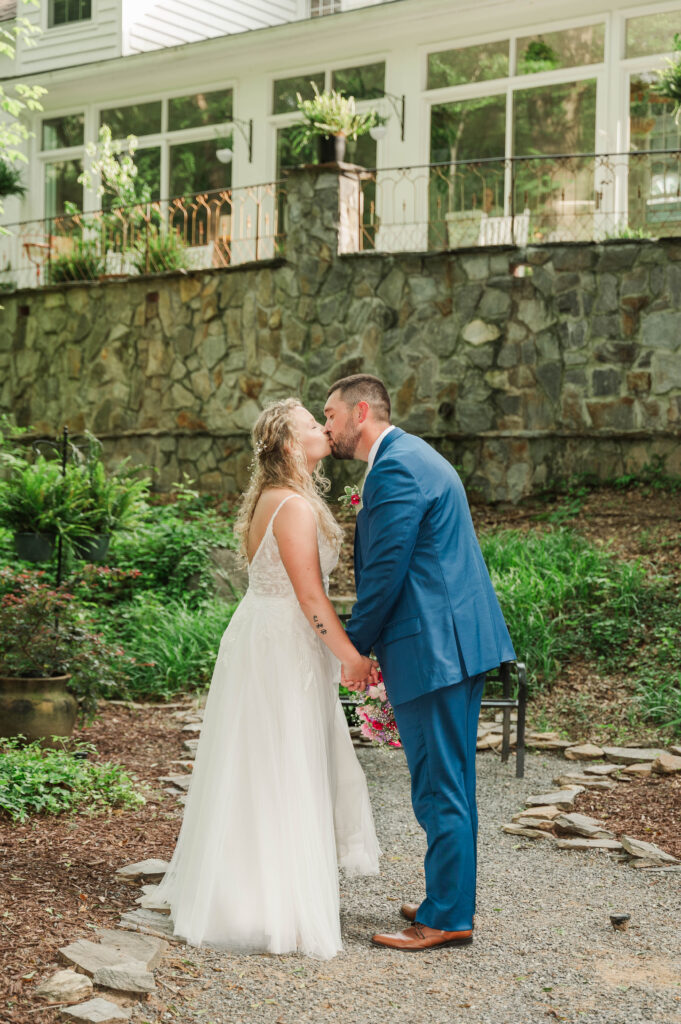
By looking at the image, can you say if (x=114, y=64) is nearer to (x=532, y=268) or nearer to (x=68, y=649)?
(x=532, y=268)

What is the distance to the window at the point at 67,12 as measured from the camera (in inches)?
715

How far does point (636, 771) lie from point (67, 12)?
654 inches

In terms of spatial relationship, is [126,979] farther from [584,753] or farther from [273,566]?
[584,753]

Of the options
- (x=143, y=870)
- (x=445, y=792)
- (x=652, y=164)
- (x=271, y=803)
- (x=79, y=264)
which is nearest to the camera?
(x=445, y=792)

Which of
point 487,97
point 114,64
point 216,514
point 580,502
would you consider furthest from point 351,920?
point 114,64

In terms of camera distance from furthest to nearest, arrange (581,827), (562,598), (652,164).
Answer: (652,164) → (562,598) → (581,827)

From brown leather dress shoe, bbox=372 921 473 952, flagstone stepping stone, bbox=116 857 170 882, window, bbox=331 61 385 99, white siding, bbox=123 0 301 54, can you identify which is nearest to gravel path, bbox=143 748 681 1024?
brown leather dress shoe, bbox=372 921 473 952

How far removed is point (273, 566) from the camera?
421 centimetres

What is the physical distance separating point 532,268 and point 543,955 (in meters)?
8.62

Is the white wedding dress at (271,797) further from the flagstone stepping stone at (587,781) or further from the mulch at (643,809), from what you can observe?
the flagstone stepping stone at (587,781)

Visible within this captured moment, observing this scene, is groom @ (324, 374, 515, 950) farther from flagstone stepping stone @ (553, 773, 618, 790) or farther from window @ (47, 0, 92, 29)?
window @ (47, 0, 92, 29)

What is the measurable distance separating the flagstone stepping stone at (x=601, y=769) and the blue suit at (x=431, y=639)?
274cm

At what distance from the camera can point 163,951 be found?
3805 millimetres

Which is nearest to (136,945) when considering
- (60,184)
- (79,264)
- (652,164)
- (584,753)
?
(584,753)
